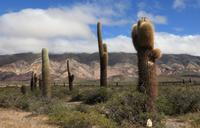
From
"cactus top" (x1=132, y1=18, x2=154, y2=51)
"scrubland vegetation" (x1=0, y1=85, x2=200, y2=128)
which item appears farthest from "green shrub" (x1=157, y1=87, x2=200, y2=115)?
"cactus top" (x1=132, y1=18, x2=154, y2=51)

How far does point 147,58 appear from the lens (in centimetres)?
1808

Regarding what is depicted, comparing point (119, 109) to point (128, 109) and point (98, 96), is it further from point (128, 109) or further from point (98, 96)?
point (98, 96)

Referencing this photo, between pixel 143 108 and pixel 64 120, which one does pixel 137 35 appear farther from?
pixel 64 120

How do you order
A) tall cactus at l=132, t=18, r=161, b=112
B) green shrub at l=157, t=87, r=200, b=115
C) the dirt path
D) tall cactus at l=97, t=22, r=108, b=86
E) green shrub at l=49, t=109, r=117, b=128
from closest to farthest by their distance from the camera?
green shrub at l=49, t=109, r=117, b=128
the dirt path
tall cactus at l=132, t=18, r=161, b=112
green shrub at l=157, t=87, r=200, b=115
tall cactus at l=97, t=22, r=108, b=86

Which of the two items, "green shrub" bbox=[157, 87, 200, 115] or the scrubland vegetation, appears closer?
the scrubland vegetation

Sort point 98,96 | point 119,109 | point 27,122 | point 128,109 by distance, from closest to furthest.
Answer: point 128,109, point 119,109, point 27,122, point 98,96

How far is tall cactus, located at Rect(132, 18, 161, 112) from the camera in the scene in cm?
1783

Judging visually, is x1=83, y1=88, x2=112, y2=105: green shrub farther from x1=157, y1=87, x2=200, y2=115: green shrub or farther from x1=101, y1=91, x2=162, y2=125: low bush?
x1=101, y1=91, x2=162, y2=125: low bush

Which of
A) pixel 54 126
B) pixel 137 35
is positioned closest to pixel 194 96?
pixel 137 35

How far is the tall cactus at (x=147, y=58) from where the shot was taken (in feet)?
58.5

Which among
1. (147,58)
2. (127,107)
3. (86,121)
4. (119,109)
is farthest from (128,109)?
(147,58)

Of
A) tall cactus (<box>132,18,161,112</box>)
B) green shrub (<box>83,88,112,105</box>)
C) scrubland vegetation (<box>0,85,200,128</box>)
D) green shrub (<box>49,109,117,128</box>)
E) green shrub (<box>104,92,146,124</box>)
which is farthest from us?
green shrub (<box>83,88,112,105</box>)

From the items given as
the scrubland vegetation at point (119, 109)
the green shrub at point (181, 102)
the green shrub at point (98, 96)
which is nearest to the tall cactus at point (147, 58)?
the scrubland vegetation at point (119, 109)

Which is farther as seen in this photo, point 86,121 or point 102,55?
point 102,55
